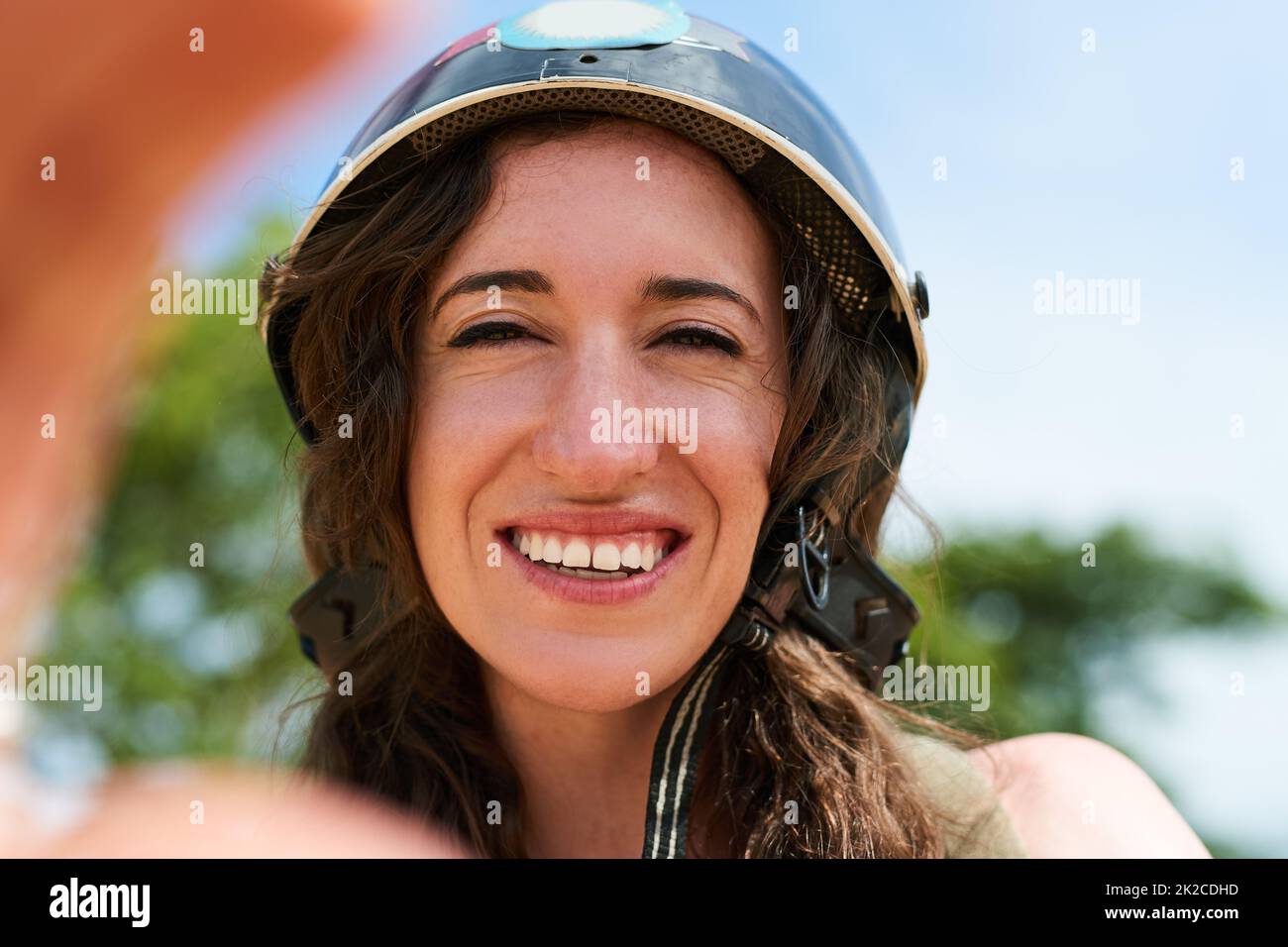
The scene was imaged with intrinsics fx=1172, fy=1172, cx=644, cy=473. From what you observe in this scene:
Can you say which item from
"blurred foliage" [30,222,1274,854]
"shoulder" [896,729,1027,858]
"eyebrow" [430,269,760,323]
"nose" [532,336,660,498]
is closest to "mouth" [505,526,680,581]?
"nose" [532,336,660,498]

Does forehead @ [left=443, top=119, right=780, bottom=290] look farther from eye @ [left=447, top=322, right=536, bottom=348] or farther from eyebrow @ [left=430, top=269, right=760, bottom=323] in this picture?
eye @ [left=447, top=322, right=536, bottom=348]

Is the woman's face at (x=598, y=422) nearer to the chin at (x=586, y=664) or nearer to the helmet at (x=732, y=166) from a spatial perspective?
the chin at (x=586, y=664)

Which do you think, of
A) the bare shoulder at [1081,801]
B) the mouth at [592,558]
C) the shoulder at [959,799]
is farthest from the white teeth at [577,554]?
the bare shoulder at [1081,801]

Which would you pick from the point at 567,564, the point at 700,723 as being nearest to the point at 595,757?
the point at 700,723

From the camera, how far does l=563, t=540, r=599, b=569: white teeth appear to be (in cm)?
263

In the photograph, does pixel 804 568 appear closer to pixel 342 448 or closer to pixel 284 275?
pixel 342 448

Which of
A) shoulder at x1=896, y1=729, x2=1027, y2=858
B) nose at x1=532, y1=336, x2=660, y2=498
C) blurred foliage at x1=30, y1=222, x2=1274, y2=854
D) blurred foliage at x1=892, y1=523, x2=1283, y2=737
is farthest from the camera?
blurred foliage at x1=892, y1=523, x2=1283, y2=737

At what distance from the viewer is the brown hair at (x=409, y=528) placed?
280cm

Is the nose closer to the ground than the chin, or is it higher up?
higher up

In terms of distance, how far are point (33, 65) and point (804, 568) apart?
2433mm

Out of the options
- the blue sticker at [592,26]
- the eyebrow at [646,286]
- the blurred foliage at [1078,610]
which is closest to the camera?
the eyebrow at [646,286]

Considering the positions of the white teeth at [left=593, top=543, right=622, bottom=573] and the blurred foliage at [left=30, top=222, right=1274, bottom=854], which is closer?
the white teeth at [left=593, top=543, right=622, bottom=573]

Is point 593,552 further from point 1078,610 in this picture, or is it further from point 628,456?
point 1078,610

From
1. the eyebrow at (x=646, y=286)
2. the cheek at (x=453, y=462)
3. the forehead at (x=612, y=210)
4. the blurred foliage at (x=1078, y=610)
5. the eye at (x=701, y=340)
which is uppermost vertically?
the forehead at (x=612, y=210)
